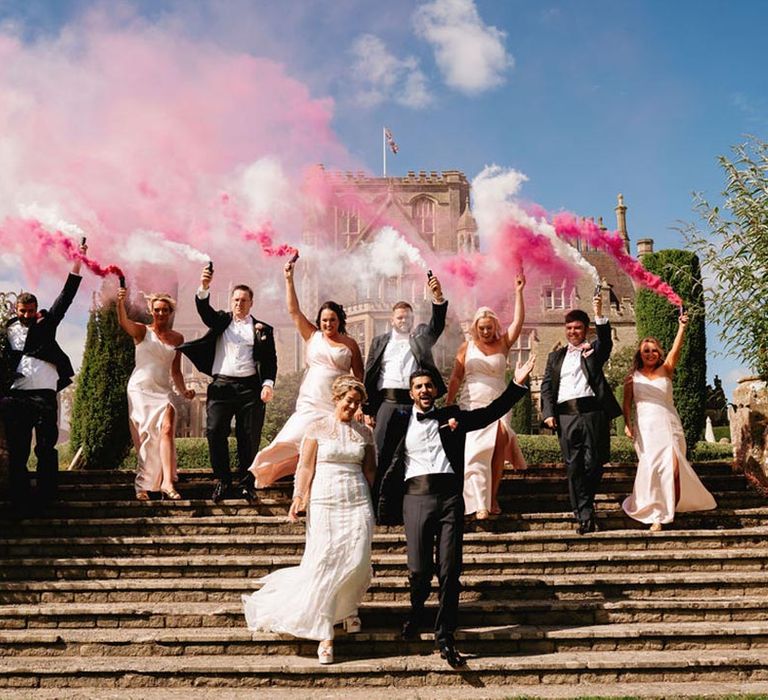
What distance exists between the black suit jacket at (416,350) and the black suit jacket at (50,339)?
342 centimetres

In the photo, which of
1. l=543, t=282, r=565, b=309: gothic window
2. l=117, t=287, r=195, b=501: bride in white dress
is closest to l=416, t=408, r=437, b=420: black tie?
l=117, t=287, r=195, b=501: bride in white dress

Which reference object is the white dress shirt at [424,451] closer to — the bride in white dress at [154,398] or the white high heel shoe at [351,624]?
the white high heel shoe at [351,624]

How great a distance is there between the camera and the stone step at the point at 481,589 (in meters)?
6.93

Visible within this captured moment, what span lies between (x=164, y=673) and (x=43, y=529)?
310 centimetres

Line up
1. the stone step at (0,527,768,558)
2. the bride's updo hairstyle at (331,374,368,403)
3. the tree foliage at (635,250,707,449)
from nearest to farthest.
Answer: the bride's updo hairstyle at (331,374,368,403), the stone step at (0,527,768,558), the tree foliage at (635,250,707,449)

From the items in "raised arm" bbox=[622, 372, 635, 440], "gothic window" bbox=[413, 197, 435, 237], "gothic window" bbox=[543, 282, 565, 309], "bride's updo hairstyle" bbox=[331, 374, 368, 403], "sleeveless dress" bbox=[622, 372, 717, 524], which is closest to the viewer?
"bride's updo hairstyle" bbox=[331, 374, 368, 403]

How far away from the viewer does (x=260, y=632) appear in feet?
20.2

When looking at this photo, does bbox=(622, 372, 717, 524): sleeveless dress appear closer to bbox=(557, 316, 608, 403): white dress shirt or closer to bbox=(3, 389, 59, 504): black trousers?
bbox=(557, 316, 608, 403): white dress shirt

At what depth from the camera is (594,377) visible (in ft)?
27.2

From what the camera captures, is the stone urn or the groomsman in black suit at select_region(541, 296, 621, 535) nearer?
the groomsman in black suit at select_region(541, 296, 621, 535)

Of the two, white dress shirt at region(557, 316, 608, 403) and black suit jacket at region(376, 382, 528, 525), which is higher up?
white dress shirt at region(557, 316, 608, 403)

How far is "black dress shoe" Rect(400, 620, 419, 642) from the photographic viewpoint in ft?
19.9

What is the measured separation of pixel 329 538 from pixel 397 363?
267cm

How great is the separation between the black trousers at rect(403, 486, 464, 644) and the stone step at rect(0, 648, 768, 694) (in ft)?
1.14
